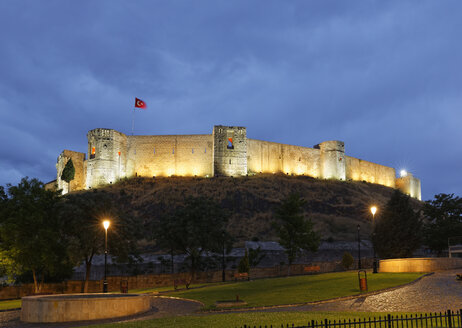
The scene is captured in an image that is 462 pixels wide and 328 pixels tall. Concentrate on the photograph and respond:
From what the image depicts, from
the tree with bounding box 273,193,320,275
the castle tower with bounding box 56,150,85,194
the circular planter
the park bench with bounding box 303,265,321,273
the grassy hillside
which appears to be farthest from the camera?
the castle tower with bounding box 56,150,85,194

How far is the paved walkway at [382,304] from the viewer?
13.8 metres

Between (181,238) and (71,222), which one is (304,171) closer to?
(181,238)

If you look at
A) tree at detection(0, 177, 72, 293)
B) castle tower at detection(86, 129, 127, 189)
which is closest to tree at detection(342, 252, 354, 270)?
tree at detection(0, 177, 72, 293)

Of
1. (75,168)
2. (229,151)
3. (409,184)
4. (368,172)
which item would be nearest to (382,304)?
(229,151)

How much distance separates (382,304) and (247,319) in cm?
525

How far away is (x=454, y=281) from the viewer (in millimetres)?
20078

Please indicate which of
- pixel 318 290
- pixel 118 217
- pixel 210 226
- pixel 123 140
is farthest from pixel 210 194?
pixel 318 290

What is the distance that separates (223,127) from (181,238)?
141ft

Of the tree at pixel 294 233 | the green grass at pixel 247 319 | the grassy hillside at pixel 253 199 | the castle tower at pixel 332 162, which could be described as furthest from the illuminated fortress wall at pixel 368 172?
the green grass at pixel 247 319

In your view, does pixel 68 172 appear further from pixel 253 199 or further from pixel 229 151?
pixel 253 199

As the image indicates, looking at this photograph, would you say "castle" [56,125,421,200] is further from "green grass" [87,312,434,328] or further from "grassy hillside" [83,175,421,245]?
"green grass" [87,312,434,328]

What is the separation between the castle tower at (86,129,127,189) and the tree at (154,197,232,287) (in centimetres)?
4113

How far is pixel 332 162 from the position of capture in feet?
286

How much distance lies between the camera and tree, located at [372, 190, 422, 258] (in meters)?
36.2
